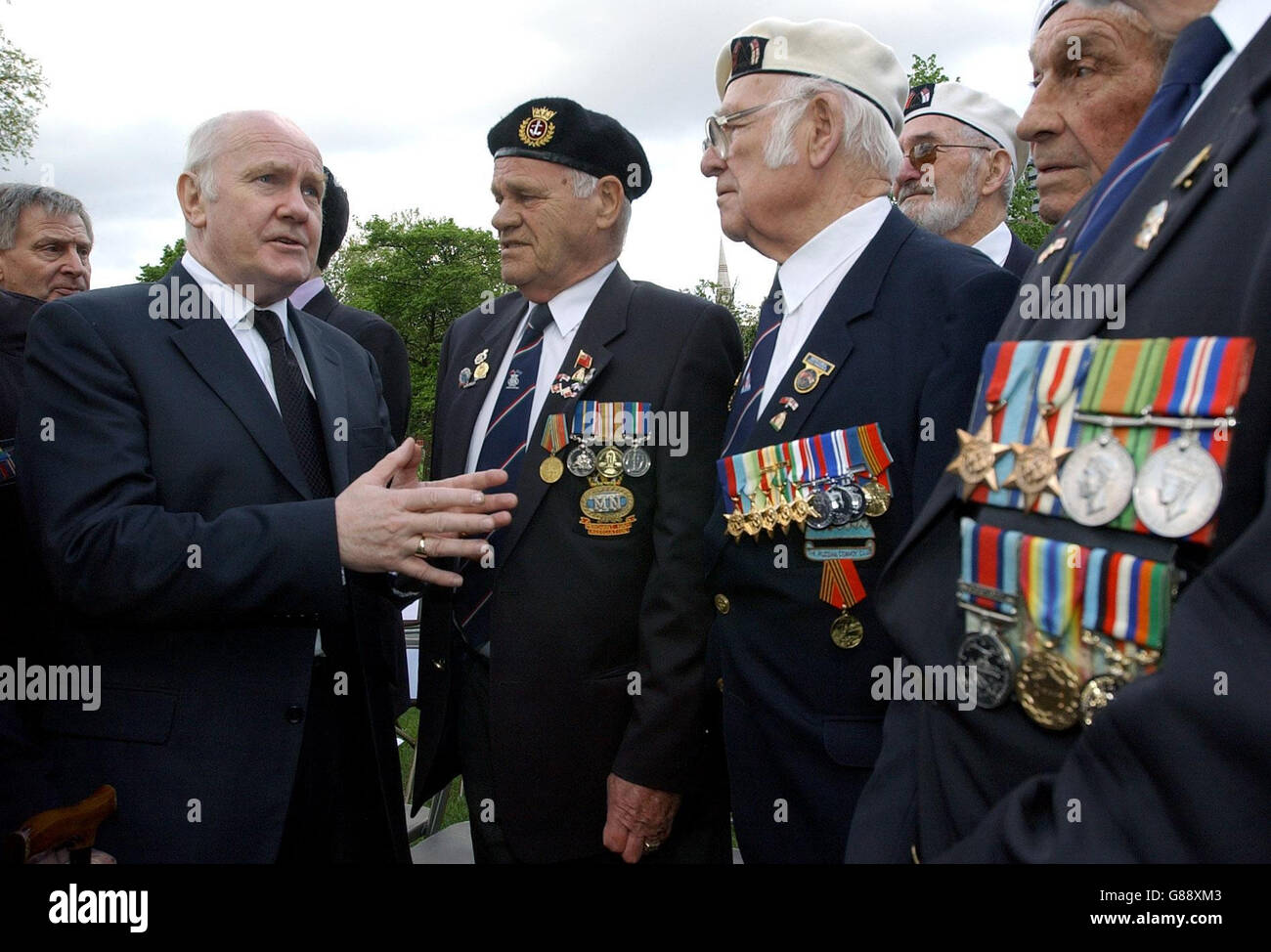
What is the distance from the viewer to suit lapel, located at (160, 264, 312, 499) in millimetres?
2508

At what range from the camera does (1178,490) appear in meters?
1.04

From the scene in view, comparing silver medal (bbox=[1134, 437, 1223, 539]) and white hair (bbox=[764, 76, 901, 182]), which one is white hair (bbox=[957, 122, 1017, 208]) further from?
silver medal (bbox=[1134, 437, 1223, 539])

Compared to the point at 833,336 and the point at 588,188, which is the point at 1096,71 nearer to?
the point at 833,336

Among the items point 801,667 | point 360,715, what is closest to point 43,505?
point 360,715

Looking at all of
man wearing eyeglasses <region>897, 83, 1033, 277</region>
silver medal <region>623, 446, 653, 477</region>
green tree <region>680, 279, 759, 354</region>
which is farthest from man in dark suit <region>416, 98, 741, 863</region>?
green tree <region>680, 279, 759, 354</region>

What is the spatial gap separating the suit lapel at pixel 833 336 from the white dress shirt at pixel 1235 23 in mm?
1023

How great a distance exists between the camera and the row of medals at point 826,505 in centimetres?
212

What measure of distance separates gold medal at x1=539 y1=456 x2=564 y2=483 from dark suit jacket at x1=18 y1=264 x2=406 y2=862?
0.68 meters

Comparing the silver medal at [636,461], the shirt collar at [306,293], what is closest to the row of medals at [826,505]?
the silver medal at [636,461]

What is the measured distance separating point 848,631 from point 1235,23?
1375 millimetres

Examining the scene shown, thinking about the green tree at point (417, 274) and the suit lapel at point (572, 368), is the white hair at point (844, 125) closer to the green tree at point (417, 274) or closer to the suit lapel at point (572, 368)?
the suit lapel at point (572, 368)

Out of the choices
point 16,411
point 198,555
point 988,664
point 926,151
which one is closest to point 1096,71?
point 988,664

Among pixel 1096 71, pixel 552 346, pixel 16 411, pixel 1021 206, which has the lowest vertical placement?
pixel 16 411
